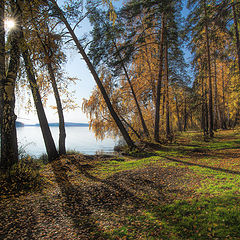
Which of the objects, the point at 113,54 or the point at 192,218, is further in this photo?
the point at 113,54

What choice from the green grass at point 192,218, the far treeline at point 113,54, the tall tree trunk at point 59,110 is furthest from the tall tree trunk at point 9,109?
the green grass at point 192,218

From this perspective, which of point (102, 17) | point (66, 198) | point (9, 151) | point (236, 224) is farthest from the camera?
point (102, 17)

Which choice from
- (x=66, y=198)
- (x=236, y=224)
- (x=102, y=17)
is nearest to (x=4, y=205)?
(x=66, y=198)

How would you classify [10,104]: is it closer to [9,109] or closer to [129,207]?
[9,109]

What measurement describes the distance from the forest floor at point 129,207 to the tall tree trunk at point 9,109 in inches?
46.8

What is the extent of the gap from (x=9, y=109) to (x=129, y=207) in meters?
4.09

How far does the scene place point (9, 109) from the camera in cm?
464

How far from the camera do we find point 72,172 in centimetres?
591

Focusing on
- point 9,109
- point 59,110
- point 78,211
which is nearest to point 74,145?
point 59,110

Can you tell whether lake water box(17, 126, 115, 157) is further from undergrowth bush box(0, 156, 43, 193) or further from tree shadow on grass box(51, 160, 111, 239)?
tree shadow on grass box(51, 160, 111, 239)


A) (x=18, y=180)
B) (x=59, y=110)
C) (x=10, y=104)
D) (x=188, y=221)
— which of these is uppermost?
(x=59, y=110)

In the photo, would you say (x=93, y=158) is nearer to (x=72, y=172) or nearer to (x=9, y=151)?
(x=72, y=172)

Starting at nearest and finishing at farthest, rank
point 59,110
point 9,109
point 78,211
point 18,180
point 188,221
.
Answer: point 188,221 → point 78,211 → point 18,180 → point 9,109 → point 59,110

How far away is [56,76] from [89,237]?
7.63 m
